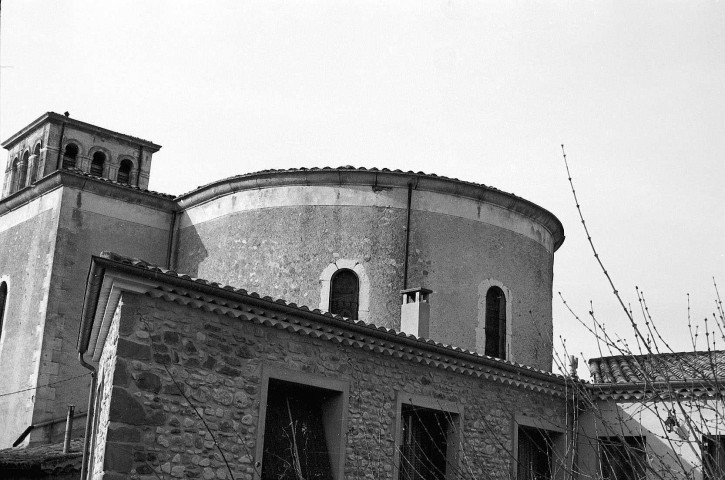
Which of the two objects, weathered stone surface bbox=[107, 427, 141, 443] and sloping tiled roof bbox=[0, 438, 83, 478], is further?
sloping tiled roof bbox=[0, 438, 83, 478]

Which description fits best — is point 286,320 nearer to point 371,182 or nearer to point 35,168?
point 371,182

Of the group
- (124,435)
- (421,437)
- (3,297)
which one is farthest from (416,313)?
(3,297)

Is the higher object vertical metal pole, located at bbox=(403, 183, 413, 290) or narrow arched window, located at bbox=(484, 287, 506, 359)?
vertical metal pole, located at bbox=(403, 183, 413, 290)

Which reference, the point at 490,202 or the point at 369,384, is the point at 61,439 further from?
the point at 490,202

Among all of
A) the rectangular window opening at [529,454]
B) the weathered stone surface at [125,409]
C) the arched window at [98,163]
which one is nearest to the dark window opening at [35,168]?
the arched window at [98,163]

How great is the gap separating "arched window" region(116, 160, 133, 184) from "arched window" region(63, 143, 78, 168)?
1464mm

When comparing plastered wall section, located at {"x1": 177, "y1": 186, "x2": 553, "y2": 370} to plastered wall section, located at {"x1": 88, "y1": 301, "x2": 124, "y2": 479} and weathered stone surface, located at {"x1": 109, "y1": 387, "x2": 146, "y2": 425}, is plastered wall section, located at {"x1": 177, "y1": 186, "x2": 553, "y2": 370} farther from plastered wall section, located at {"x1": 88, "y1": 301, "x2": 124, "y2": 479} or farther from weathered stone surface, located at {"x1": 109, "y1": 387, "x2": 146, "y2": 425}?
weathered stone surface, located at {"x1": 109, "y1": 387, "x2": 146, "y2": 425}

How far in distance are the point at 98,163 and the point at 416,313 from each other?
48.0 feet

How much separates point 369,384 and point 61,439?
7742mm

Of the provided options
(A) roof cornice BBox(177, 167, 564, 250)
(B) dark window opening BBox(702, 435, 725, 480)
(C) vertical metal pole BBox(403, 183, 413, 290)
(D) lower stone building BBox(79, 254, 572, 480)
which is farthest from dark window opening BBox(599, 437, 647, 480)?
(A) roof cornice BBox(177, 167, 564, 250)

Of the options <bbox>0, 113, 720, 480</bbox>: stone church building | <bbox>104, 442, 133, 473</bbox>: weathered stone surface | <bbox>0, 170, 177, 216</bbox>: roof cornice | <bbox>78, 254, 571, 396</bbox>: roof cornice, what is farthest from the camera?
<bbox>0, 170, 177, 216</bbox>: roof cornice

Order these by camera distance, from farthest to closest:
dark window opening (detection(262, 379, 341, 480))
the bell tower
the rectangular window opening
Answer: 1. the bell tower
2. the rectangular window opening
3. dark window opening (detection(262, 379, 341, 480))

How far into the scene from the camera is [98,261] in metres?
9.54

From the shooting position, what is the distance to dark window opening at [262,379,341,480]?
11.4 meters
